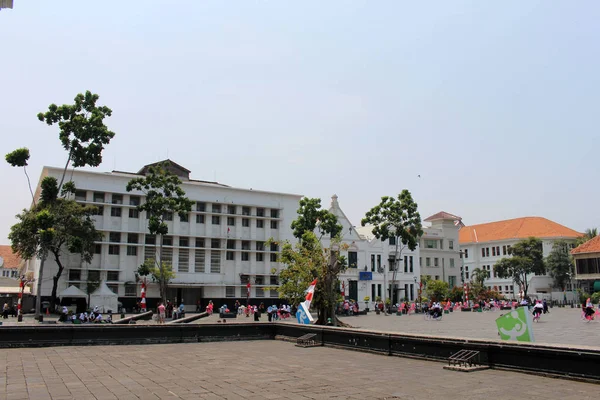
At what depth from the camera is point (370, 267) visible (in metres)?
65.6

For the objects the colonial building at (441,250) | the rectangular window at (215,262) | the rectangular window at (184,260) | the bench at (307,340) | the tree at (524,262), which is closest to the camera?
the bench at (307,340)

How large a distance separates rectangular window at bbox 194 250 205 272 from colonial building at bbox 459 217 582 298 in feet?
167

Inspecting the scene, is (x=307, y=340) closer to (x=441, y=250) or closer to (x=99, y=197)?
(x=99, y=197)

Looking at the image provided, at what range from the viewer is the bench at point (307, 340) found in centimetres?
1586

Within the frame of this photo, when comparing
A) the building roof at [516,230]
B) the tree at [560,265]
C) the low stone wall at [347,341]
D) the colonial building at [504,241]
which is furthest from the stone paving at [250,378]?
the building roof at [516,230]

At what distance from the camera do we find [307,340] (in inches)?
626

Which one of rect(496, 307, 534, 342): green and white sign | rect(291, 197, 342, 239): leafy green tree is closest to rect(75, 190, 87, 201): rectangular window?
rect(291, 197, 342, 239): leafy green tree

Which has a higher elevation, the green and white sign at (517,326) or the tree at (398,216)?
the tree at (398,216)

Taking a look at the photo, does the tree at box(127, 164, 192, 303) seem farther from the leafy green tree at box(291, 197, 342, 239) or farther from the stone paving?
the stone paving

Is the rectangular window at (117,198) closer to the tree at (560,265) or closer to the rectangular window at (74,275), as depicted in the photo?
the rectangular window at (74,275)

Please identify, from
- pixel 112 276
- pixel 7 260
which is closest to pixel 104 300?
pixel 112 276

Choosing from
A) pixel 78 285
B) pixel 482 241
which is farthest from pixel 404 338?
pixel 482 241

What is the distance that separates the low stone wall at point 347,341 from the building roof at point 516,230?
76666 millimetres

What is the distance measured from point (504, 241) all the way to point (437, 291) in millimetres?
29771
